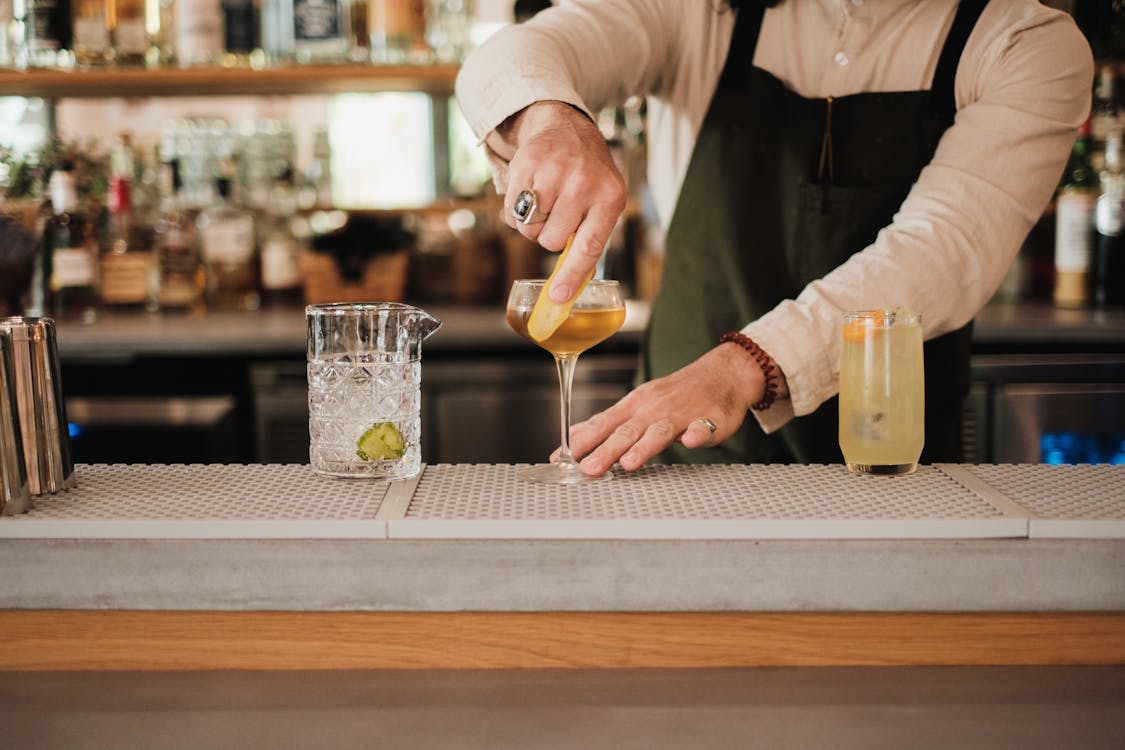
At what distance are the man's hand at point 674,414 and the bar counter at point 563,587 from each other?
159 mm

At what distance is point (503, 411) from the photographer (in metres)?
2.74

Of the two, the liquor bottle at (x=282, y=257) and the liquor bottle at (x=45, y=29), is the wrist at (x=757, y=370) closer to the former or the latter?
the liquor bottle at (x=282, y=257)

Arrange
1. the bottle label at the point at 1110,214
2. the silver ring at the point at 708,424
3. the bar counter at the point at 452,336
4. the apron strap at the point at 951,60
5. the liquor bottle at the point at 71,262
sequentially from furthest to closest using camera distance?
the liquor bottle at the point at 71,262 → the bottle label at the point at 1110,214 → the bar counter at the point at 452,336 → the apron strap at the point at 951,60 → the silver ring at the point at 708,424

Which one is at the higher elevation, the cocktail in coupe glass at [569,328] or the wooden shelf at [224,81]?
the wooden shelf at [224,81]

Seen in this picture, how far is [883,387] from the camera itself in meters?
1.19

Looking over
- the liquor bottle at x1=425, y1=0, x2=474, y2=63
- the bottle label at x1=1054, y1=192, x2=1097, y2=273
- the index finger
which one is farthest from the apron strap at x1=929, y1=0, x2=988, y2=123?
the liquor bottle at x1=425, y1=0, x2=474, y2=63

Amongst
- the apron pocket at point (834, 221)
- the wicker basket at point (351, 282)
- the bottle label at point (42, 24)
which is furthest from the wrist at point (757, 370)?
the bottle label at point (42, 24)

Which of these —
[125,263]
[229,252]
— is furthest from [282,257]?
[125,263]

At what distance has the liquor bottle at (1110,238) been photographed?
2816mm

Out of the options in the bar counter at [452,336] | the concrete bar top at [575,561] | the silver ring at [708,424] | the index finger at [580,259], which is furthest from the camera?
the bar counter at [452,336]

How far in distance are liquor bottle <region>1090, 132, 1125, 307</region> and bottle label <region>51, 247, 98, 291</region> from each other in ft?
8.10

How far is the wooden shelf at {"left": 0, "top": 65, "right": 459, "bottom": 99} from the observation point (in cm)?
308

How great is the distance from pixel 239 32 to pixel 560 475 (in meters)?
2.29

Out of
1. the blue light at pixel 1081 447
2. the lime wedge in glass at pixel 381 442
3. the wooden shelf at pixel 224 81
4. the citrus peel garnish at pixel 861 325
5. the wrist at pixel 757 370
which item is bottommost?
the blue light at pixel 1081 447
